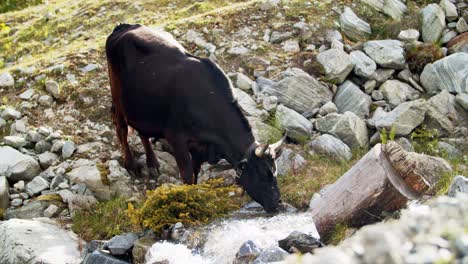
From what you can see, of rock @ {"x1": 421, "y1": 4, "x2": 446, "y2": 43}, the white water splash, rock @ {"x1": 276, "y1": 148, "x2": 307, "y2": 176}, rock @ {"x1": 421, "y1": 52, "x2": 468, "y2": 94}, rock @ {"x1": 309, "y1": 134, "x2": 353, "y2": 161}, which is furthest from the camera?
rock @ {"x1": 421, "y1": 4, "x2": 446, "y2": 43}

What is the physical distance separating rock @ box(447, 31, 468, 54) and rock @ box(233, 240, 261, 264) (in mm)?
7052

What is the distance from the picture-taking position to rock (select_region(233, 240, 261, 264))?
644cm

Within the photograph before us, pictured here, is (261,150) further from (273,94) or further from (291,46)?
(291,46)

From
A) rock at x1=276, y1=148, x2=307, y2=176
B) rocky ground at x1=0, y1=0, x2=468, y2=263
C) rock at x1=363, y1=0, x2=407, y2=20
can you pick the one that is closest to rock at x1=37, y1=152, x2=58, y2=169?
rocky ground at x1=0, y1=0, x2=468, y2=263

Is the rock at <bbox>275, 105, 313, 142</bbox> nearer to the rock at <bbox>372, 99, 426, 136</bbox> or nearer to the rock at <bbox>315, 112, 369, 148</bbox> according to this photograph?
the rock at <bbox>315, 112, 369, 148</bbox>

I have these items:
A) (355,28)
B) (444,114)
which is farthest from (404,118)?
(355,28)

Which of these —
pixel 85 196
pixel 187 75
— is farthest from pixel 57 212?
pixel 187 75

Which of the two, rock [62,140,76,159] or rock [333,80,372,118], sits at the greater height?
rock [62,140,76,159]

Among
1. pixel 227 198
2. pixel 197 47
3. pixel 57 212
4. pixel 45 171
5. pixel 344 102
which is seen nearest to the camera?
pixel 227 198

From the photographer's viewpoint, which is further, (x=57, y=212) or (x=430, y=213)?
(x=57, y=212)

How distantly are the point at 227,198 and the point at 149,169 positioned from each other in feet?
6.79

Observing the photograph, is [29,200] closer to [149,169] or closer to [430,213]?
[149,169]

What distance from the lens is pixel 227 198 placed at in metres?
8.34

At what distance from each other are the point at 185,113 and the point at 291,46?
3636 millimetres
